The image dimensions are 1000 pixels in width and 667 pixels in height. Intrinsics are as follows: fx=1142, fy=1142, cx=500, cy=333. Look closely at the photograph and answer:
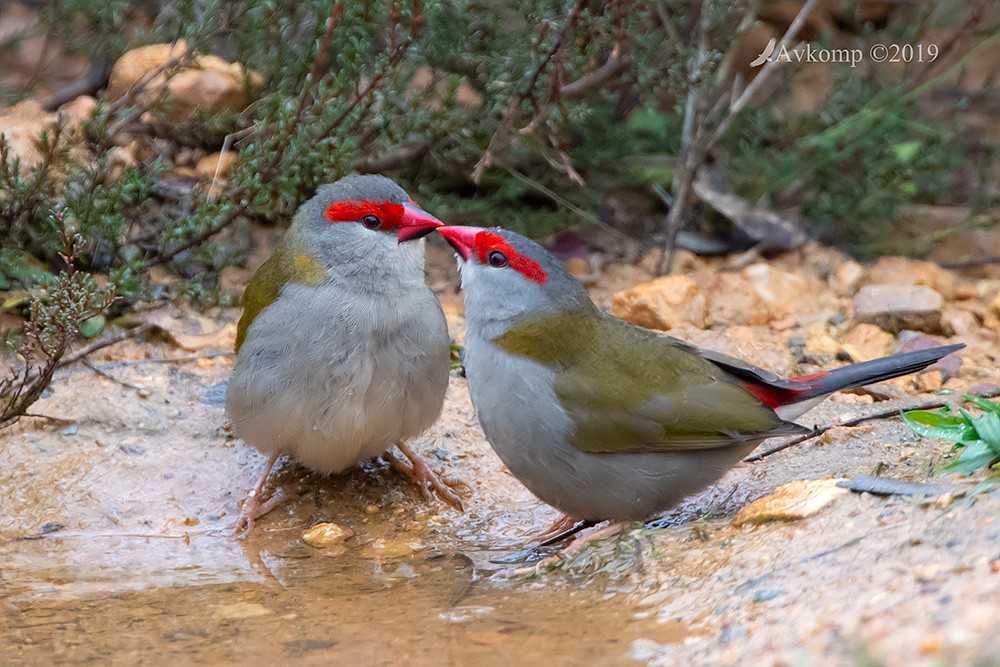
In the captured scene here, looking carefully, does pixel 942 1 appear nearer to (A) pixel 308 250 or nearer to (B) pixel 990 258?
(B) pixel 990 258

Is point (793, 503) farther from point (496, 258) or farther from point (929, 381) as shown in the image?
point (929, 381)

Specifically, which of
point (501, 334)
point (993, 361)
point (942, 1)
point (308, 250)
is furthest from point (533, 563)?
point (942, 1)

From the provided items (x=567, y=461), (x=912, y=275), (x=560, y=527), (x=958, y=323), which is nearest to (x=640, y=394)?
(x=567, y=461)

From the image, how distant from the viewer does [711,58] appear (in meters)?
5.34

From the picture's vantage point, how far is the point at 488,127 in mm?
5777

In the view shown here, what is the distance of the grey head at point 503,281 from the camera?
3812 millimetres

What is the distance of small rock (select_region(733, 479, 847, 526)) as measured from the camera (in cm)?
314

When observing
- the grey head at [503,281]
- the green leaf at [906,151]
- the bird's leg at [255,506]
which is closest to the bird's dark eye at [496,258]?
the grey head at [503,281]

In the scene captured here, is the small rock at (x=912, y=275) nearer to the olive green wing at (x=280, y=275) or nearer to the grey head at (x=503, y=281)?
the grey head at (x=503, y=281)

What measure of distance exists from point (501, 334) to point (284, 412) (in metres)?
0.79

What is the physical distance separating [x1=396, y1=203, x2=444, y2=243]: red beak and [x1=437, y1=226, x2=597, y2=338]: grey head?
17cm

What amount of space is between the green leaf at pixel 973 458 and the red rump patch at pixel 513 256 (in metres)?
1.42

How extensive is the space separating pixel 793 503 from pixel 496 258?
128cm

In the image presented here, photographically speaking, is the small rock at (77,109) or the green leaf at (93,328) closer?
the green leaf at (93,328)
